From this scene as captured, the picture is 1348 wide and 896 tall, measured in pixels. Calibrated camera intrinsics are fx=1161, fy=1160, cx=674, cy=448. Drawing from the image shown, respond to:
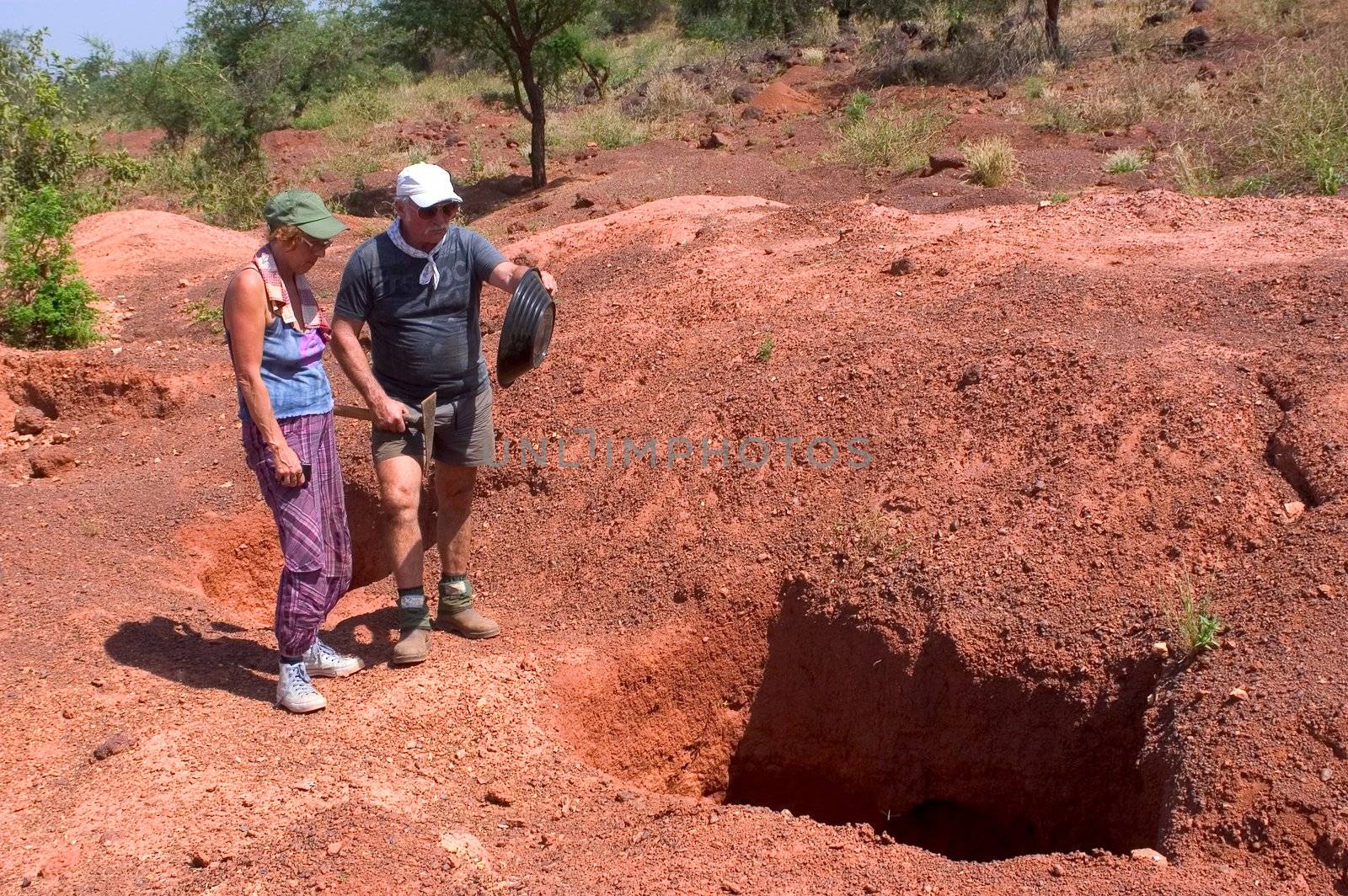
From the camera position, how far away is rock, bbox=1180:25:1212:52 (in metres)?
15.7

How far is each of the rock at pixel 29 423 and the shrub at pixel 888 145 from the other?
7496 mm

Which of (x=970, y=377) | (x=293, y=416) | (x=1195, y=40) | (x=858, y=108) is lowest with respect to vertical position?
(x=970, y=377)

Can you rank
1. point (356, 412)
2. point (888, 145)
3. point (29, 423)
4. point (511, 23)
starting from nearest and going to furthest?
point (356, 412) < point (29, 423) < point (888, 145) < point (511, 23)

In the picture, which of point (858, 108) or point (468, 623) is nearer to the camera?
point (468, 623)

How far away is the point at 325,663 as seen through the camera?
163 inches

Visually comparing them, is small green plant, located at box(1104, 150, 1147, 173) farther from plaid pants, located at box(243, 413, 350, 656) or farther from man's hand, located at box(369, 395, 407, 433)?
plaid pants, located at box(243, 413, 350, 656)

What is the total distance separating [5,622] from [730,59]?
19254 millimetres

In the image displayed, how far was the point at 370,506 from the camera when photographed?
5852 mm

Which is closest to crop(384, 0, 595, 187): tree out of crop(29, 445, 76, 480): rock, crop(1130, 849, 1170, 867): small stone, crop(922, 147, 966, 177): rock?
crop(922, 147, 966, 177): rock

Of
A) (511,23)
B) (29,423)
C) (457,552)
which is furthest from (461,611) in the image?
(511,23)

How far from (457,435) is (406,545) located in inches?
17.6

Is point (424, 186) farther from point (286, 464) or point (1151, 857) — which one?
point (1151, 857)

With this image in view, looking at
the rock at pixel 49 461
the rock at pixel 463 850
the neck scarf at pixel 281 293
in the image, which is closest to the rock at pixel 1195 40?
the rock at pixel 49 461

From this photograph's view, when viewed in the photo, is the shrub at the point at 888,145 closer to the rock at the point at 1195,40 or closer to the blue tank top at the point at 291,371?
the rock at the point at 1195,40
